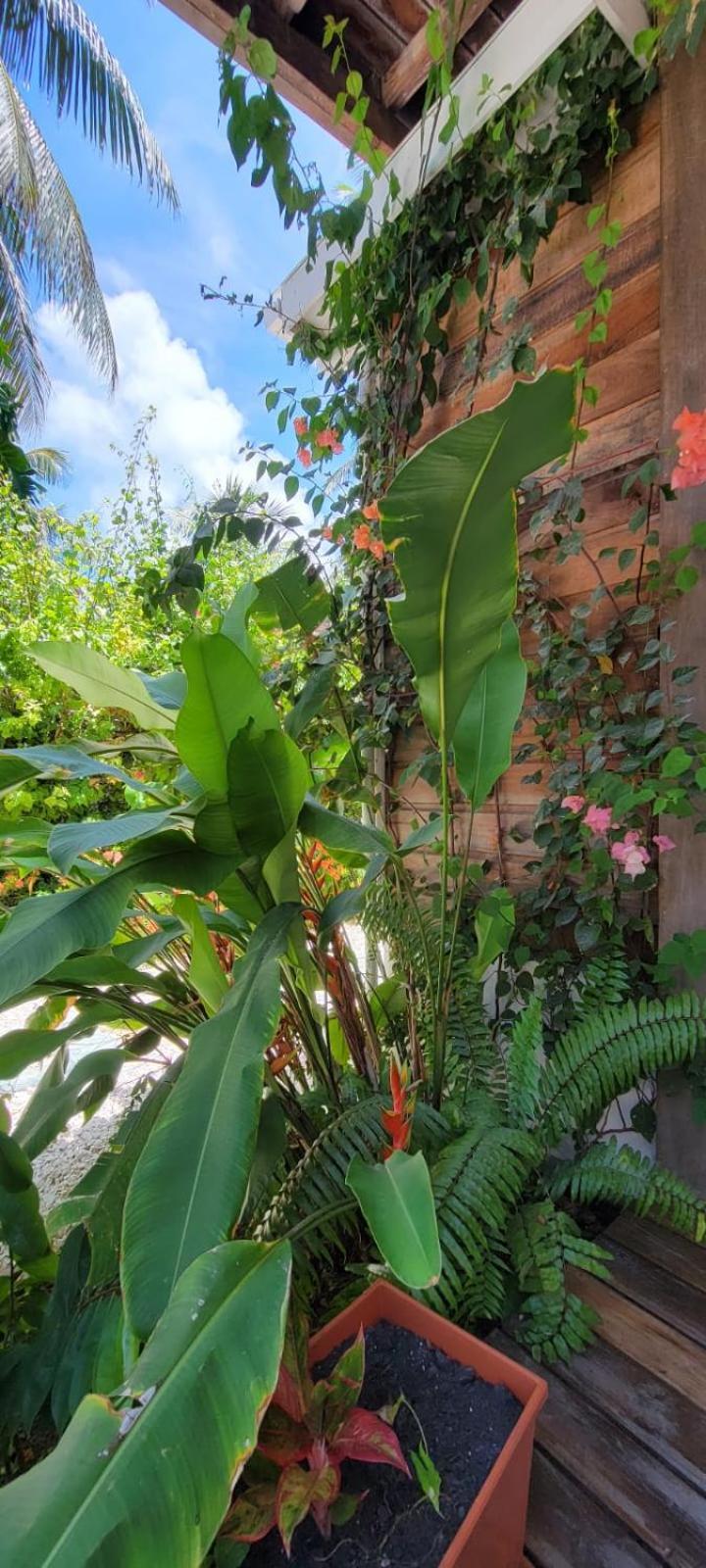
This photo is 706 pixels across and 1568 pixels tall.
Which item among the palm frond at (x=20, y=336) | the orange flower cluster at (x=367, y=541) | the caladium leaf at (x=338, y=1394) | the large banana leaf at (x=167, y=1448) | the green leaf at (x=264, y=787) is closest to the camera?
the large banana leaf at (x=167, y=1448)

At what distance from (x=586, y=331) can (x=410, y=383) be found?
48 cm

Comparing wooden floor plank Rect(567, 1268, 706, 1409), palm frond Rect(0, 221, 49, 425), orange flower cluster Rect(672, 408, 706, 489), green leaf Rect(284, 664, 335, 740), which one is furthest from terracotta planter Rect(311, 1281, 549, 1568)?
palm frond Rect(0, 221, 49, 425)

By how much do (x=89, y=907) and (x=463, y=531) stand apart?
0.52 m

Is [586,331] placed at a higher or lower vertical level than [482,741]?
higher

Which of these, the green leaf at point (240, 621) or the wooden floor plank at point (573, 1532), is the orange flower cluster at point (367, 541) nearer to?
the green leaf at point (240, 621)

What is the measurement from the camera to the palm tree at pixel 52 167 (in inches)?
193

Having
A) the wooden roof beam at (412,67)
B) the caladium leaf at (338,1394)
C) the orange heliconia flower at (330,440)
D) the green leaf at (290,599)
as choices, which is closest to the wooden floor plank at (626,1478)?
the caladium leaf at (338,1394)

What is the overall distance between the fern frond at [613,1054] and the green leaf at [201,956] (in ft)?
1.73

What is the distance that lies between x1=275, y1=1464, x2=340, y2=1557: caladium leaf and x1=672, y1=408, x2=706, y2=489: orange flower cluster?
4.04 feet

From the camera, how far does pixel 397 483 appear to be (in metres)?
0.56

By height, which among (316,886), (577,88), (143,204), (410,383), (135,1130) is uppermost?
(143,204)

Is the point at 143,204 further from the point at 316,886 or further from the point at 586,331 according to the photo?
the point at 316,886

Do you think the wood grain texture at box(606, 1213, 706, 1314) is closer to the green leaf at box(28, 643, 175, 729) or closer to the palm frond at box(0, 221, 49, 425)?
the green leaf at box(28, 643, 175, 729)

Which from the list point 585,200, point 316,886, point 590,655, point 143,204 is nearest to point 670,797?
point 590,655
